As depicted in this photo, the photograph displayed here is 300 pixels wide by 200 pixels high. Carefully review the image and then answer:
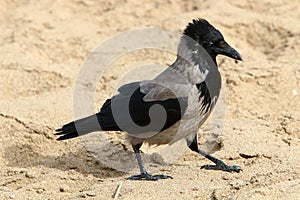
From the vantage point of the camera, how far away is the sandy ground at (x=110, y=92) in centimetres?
433

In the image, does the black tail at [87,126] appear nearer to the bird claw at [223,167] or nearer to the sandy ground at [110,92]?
the sandy ground at [110,92]

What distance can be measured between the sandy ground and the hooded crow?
0.26m

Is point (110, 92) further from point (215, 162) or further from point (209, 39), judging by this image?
point (215, 162)

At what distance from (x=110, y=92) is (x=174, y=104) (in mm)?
1544

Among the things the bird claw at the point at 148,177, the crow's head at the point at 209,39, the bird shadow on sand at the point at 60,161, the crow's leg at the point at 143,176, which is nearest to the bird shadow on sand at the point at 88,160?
the bird shadow on sand at the point at 60,161

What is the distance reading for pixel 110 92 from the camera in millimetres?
6207

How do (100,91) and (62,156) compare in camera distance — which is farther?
(100,91)

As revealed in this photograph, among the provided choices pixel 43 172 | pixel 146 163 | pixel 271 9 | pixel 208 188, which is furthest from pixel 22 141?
pixel 271 9

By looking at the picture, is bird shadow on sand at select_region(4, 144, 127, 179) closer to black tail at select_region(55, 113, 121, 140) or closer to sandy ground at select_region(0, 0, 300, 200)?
sandy ground at select_region(0, 0, 300, 200)

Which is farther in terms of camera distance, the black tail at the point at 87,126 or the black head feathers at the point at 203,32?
the black head feathers at the point at 203,32

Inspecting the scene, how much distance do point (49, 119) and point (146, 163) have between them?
103 cm

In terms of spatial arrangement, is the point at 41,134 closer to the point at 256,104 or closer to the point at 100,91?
the point at 100,91

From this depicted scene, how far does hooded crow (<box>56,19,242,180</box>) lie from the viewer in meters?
4.78

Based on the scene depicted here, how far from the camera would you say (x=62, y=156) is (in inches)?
204
